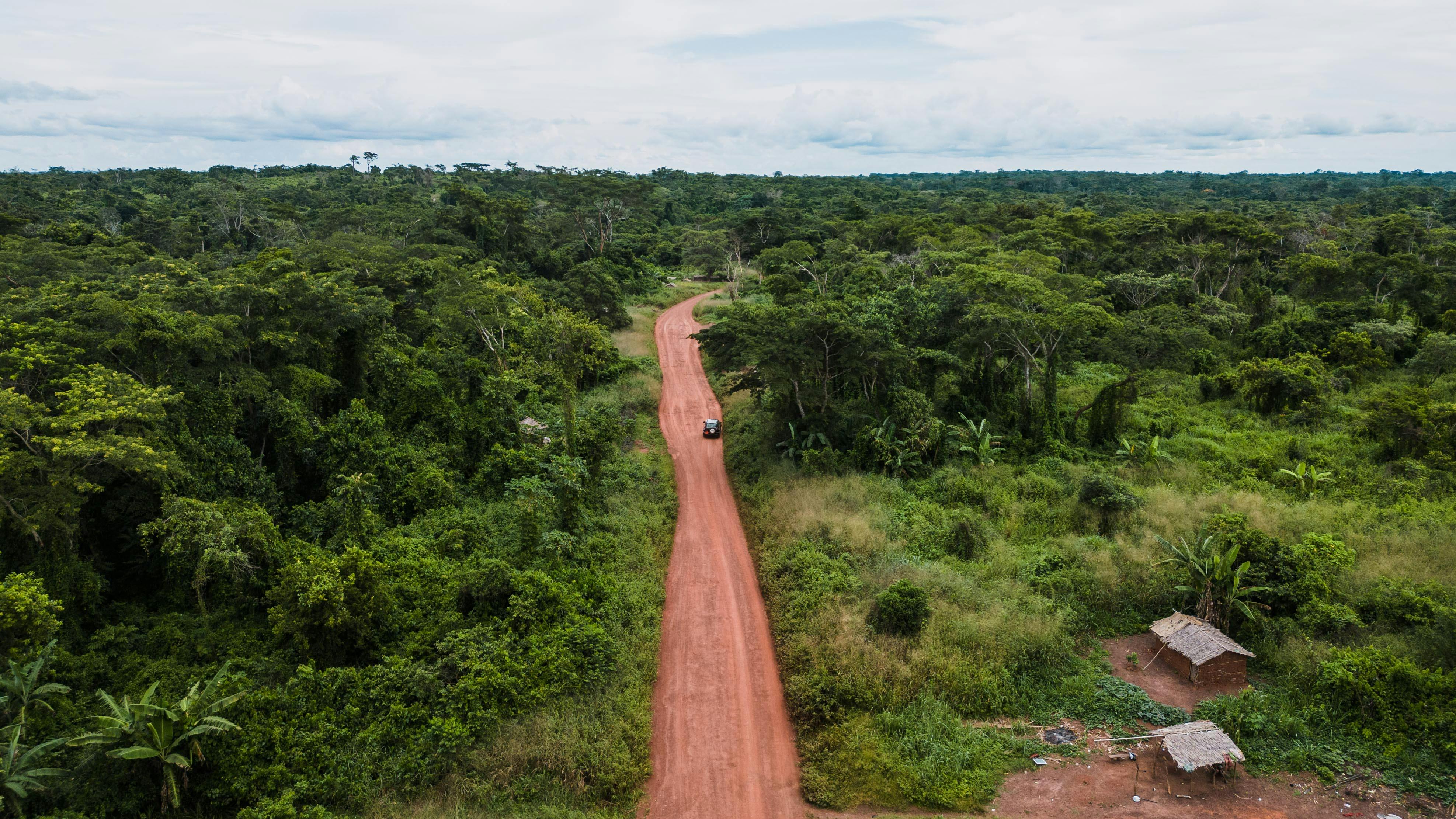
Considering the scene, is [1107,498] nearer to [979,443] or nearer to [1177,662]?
[979,443]

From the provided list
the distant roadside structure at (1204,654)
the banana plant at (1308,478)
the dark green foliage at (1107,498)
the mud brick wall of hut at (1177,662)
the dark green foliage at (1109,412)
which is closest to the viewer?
the distant roadside structure at (1204,654)

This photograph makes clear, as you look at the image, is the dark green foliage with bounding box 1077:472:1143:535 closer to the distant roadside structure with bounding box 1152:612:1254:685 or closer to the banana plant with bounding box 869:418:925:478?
the banana plant with bounding box 869:418:925:478

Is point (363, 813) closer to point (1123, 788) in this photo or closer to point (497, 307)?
point (1123, 788)

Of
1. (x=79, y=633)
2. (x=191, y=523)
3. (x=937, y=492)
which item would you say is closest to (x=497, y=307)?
(x=191, y=523)

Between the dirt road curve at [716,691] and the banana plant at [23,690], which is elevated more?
the banana plant at [23,690]

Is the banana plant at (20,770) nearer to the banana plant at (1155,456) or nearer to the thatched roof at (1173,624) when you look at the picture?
the thatched roof at (1173,624)

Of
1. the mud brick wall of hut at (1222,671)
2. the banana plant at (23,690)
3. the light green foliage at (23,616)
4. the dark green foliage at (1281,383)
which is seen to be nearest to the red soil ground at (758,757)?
the mud brick wall of hut at (1222,671)
